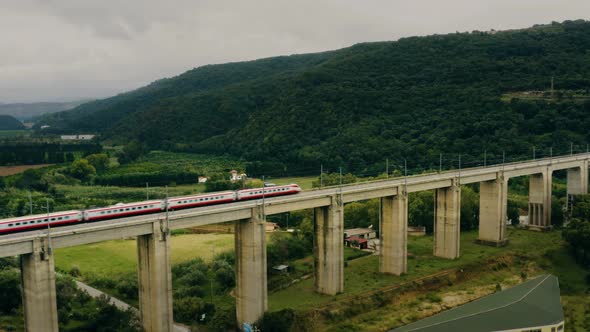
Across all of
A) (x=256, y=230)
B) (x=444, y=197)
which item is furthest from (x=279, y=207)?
(x=444, y=197)

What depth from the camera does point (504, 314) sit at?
139ft

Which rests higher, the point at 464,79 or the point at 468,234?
the point at 464,79

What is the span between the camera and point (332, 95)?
147 m

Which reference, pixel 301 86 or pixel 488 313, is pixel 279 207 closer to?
pixel 488 313

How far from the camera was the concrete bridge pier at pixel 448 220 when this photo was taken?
206 feet

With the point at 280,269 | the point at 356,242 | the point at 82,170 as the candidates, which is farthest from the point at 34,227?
the point at 82,170

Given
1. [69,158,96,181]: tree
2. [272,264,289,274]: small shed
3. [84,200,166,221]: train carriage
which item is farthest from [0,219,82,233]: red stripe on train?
[69,158,96,181]: tree

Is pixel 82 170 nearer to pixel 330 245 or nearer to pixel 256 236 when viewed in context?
pixel 330 245

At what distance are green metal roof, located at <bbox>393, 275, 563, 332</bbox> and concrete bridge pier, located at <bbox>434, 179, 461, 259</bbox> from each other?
1399cm

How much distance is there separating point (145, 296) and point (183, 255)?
99.9ft

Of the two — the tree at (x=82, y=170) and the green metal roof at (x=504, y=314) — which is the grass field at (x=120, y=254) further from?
the tree at (x=82, y=170)

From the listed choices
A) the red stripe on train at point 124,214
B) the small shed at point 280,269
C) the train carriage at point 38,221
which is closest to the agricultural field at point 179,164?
the small shed at point 280,269

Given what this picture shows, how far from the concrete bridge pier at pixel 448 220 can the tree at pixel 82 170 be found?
3668 inches

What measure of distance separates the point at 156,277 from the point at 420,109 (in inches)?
4009
